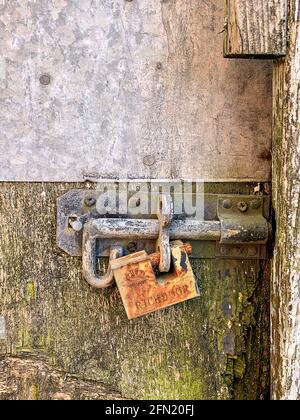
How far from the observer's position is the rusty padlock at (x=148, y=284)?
1.33 metres

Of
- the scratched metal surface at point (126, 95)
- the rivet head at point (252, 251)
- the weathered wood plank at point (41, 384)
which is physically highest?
the scratched metal surface at point (126, 95)

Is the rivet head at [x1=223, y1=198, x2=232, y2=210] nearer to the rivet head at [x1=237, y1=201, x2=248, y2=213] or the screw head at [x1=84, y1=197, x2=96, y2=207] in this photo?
the rivet head at [x1=237, y1=201, x2=248, y2=213]

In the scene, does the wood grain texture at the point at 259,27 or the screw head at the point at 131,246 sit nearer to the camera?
the wood grain texture at the point at 259,27

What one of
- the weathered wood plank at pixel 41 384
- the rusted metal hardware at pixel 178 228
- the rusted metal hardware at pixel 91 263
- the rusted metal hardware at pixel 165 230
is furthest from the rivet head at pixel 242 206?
the weathered wood plank at pixel 41 384

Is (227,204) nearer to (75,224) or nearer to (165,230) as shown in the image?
(165,230)

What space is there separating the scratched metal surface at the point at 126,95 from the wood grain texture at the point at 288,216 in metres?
0.11

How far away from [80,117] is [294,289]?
64 cm

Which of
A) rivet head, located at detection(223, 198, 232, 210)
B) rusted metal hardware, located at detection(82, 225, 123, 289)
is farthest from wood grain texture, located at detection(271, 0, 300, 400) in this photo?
rusted metal hardware, located at detection(82, 225, 123, 289)

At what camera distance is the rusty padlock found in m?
1.33

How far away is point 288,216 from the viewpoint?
131 centimetres

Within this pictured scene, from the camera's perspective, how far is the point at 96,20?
1386 millimetres

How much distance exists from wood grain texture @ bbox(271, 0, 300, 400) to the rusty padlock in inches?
8.2

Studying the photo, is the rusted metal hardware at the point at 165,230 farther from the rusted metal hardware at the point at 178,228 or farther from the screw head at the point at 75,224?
the screw head at the point at 75,224
